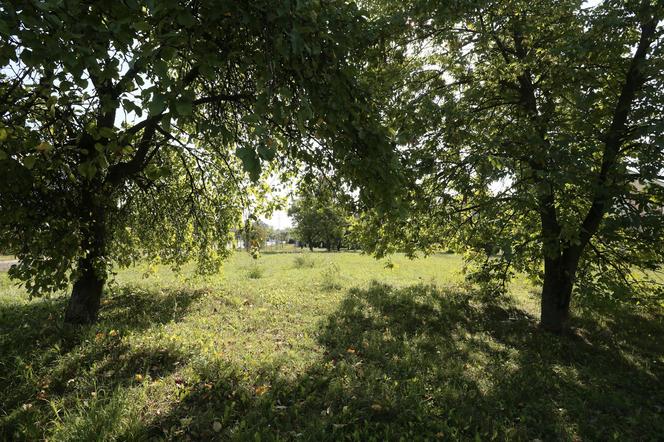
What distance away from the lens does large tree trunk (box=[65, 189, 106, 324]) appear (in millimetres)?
5570

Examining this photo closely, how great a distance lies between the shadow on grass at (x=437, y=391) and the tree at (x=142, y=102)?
2.87 m

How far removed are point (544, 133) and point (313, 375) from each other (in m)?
6.07

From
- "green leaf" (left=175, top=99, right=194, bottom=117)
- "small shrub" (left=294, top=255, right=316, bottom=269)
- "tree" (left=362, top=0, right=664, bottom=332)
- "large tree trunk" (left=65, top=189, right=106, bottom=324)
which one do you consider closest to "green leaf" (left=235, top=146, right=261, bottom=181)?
"green leaf" (left=175, top=99, right=194, bottom=117)

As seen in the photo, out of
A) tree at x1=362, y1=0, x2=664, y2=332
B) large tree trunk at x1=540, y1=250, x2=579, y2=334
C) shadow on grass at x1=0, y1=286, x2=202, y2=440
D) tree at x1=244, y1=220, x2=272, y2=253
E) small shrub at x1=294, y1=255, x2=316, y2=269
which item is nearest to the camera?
shadow on grass at x1=0, y1=286, x2=202, y2=440

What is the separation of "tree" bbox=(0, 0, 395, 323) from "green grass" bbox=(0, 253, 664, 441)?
141 cm

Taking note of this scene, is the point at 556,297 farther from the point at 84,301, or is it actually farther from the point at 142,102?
the point at 84,301

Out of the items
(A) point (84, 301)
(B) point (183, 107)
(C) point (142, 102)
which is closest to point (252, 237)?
(A) point (84, 301)

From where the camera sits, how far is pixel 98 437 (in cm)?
361

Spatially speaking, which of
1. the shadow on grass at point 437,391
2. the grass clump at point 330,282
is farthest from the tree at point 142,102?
the grass clump at point 330,282

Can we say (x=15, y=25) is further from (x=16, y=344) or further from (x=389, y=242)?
(x=389, y=242)

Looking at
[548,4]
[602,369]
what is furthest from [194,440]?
[548,4]

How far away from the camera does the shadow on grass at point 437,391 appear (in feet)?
13.6

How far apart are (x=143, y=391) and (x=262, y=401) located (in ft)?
5.17

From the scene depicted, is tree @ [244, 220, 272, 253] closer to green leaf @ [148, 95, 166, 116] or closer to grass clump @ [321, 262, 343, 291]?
grass clump @ [321, 262, 343, 291]
